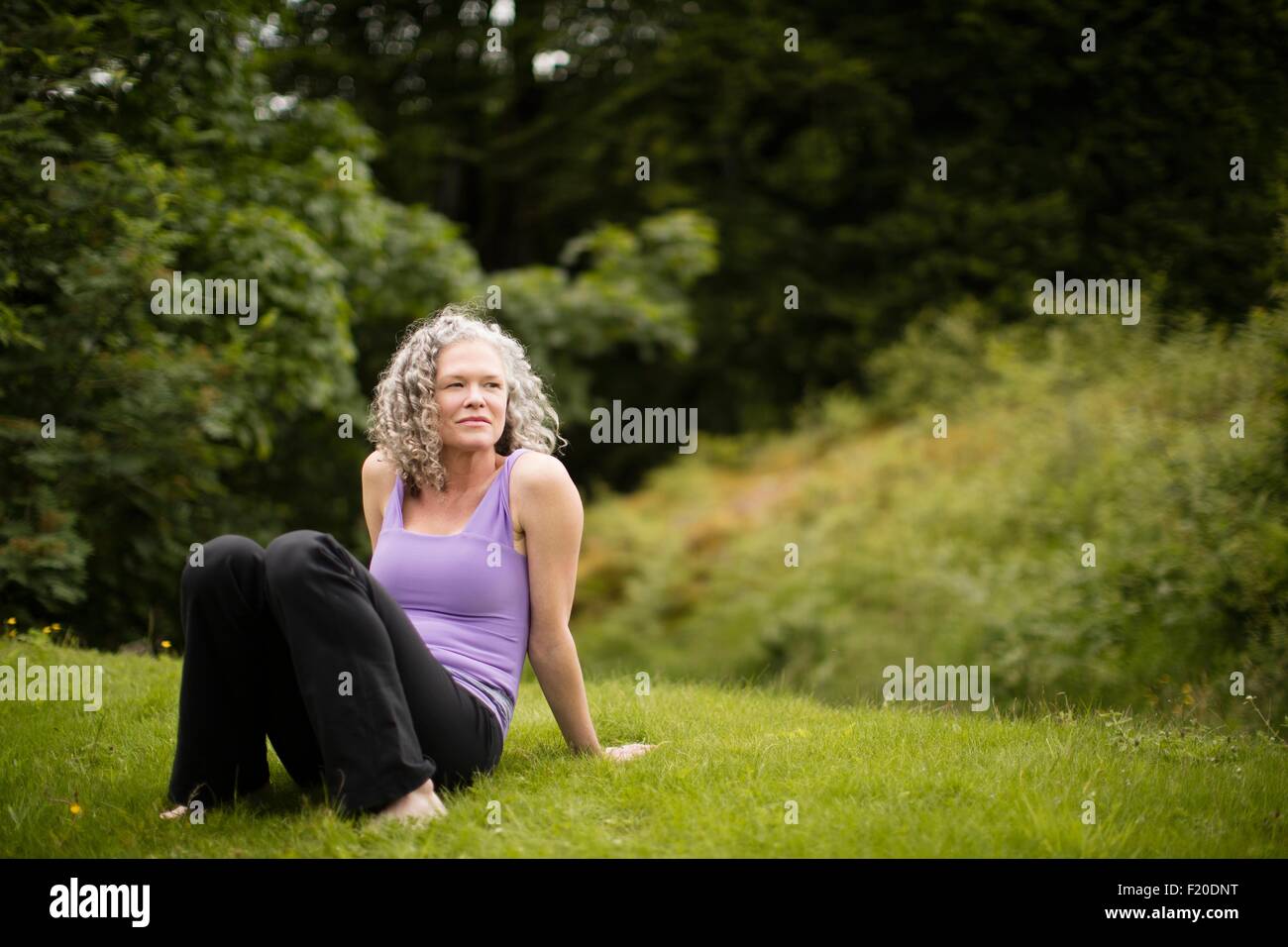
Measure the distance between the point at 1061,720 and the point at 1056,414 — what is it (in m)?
6.49

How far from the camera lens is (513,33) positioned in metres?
15.7

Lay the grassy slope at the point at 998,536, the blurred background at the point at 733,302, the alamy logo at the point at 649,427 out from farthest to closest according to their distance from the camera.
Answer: the alamy logo at the point at 649,427 → the grassy slope at the point at 998,536 → the blurred background at the point at 733,302

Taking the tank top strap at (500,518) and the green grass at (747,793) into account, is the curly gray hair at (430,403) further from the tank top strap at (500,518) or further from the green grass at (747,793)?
the green grass at (747,793)

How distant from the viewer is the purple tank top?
141 inches

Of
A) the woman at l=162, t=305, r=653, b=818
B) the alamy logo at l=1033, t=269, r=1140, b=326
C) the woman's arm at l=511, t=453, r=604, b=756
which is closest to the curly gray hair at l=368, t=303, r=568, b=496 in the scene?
the woman at l=162, t=305, r=653, b=818

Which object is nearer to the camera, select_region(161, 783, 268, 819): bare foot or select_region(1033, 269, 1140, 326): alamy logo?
select_region(161, 783, 268, 819): bare foot

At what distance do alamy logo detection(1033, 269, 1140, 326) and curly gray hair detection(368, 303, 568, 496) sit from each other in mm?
9047

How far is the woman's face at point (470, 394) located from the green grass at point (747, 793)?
46.6 inches

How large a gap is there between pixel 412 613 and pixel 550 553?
0.52 metres

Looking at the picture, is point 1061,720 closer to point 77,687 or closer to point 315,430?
point 77,687

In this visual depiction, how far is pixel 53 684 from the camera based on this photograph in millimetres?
4969

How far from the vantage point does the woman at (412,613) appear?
3074mm
